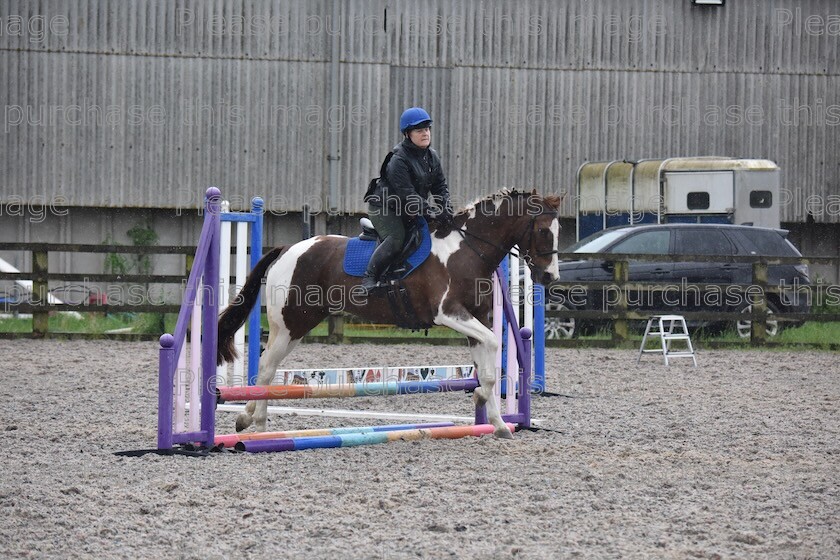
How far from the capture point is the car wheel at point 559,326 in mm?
15492

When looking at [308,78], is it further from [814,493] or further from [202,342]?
[814,493]

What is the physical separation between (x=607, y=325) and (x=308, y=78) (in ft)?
24.7

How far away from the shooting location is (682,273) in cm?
1541

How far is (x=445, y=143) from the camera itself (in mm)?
20625

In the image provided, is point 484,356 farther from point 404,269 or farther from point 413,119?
point 413,119

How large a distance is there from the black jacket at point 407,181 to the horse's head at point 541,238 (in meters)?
0.70

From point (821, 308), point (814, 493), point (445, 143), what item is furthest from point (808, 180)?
point (814, 493)

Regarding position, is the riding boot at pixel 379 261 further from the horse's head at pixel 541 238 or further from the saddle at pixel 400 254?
the horse's head at pixel 541 238

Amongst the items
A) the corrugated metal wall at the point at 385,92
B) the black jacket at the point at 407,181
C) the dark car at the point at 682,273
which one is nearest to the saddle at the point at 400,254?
the black jacket at the point at 407,181

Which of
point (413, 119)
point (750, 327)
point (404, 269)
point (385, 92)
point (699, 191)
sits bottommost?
point (750, 327)

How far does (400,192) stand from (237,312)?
1457 millimetres

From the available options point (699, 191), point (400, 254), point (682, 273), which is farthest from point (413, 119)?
point (699, 191)

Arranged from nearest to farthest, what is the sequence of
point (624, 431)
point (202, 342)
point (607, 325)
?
point (202, 342) < point (624, 431) < point (607, 325)

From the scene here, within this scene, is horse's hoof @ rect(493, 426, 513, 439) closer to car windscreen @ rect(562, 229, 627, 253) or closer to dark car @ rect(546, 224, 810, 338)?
dark car @ rect(546, 224, 810, 338)
